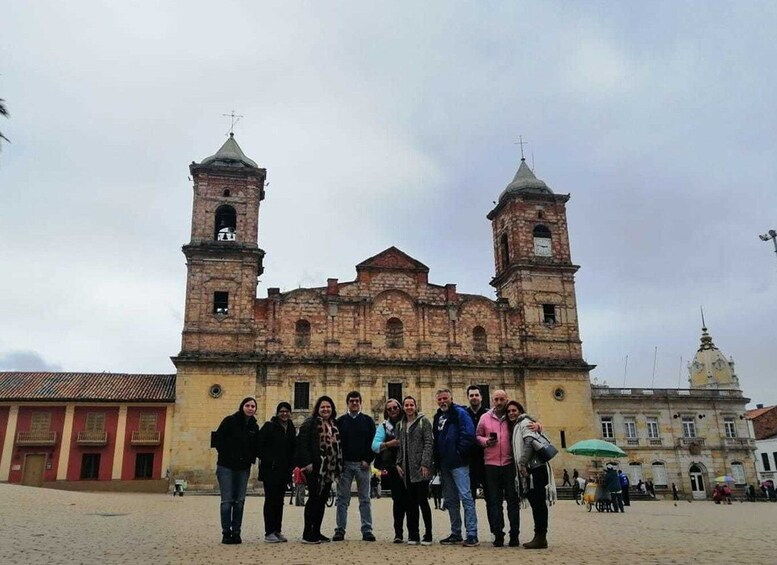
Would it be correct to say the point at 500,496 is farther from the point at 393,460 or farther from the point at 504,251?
the point at 504,251

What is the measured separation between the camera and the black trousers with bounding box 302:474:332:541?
26.6ft

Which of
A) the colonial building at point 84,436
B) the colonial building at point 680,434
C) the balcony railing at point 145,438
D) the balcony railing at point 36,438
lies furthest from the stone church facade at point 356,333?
the balcony railing at point 36,438

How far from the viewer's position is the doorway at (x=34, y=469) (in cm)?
3005

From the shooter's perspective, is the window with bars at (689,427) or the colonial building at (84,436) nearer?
the colonial building at (84,436)

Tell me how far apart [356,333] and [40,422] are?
16.4 metres

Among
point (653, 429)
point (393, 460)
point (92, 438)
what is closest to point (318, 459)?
point (393, 460)

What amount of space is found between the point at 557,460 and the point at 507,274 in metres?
11.6

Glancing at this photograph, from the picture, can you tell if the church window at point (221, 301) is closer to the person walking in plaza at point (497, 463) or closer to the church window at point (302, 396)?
the church window at point (302, 396)

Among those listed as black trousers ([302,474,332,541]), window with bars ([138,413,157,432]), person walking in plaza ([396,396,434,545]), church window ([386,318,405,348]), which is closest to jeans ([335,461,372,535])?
black trousers ([302,474,332,541])

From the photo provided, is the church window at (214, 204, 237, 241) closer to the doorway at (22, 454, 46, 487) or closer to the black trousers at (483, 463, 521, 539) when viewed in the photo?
the doorway at (22, 454, 46, 487)

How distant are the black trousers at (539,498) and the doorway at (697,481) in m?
34.0

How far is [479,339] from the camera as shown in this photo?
36.9m

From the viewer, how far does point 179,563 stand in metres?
6.27

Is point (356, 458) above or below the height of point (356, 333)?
below
